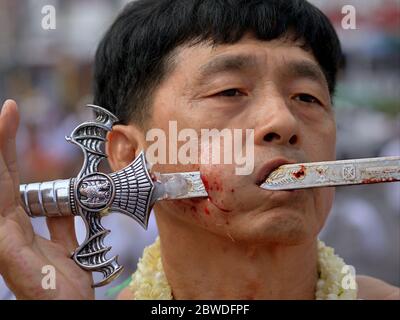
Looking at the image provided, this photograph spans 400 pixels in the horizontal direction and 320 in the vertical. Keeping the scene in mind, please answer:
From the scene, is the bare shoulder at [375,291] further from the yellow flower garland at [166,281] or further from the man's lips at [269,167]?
the man's lips at [269,167]

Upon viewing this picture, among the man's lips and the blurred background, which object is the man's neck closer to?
the man's lips

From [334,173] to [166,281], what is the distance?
0.91 meters

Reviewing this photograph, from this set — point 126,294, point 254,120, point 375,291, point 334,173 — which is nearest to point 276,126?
point 254,120

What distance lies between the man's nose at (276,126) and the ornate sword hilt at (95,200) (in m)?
0.38

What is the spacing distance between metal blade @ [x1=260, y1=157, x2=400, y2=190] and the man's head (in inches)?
1.7

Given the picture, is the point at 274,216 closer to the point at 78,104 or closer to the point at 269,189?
the point at 269,189

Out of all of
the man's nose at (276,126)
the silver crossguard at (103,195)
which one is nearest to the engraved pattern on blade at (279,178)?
the silver crossguard at (103,195)

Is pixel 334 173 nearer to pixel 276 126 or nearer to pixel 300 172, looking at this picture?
pixel 300 172

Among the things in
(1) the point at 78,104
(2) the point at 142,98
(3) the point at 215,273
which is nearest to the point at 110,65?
(2) the point at 142,98

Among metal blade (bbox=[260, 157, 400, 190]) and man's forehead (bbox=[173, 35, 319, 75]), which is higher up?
man's forehead (bbox=[173, 35, 319, 75])

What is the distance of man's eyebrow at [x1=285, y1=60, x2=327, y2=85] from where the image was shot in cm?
266

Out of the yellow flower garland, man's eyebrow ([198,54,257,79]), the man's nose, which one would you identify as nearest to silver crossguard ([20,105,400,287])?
the man's nose

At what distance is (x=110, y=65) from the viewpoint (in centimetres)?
304
